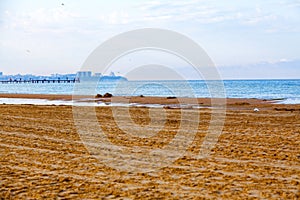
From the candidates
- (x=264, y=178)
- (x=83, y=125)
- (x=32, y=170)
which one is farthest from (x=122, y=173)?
(x=83, y=125)

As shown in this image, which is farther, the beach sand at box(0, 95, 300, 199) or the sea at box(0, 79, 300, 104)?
the sea at box(0, 79, 300, 104)

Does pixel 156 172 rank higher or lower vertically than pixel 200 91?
lower

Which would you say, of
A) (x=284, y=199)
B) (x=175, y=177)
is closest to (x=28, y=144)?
(x=175, y=177)

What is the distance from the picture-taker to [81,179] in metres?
9.64

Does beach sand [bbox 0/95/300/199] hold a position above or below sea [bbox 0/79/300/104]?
below

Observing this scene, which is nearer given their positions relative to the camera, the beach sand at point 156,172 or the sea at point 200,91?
the beach sand at point 156,172

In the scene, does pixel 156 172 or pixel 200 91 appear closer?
pixel 156 172

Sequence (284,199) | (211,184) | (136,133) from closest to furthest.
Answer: (284,199), (211,184), (136,133)

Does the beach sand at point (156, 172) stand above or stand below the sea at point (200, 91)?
below

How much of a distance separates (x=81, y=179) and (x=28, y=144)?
5.47 meters

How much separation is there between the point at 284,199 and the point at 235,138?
823 cm

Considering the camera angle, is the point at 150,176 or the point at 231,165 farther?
the point at 231,165

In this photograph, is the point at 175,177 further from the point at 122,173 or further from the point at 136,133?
the point at 136,133

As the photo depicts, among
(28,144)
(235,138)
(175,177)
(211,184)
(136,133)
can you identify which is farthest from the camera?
(136,133)
